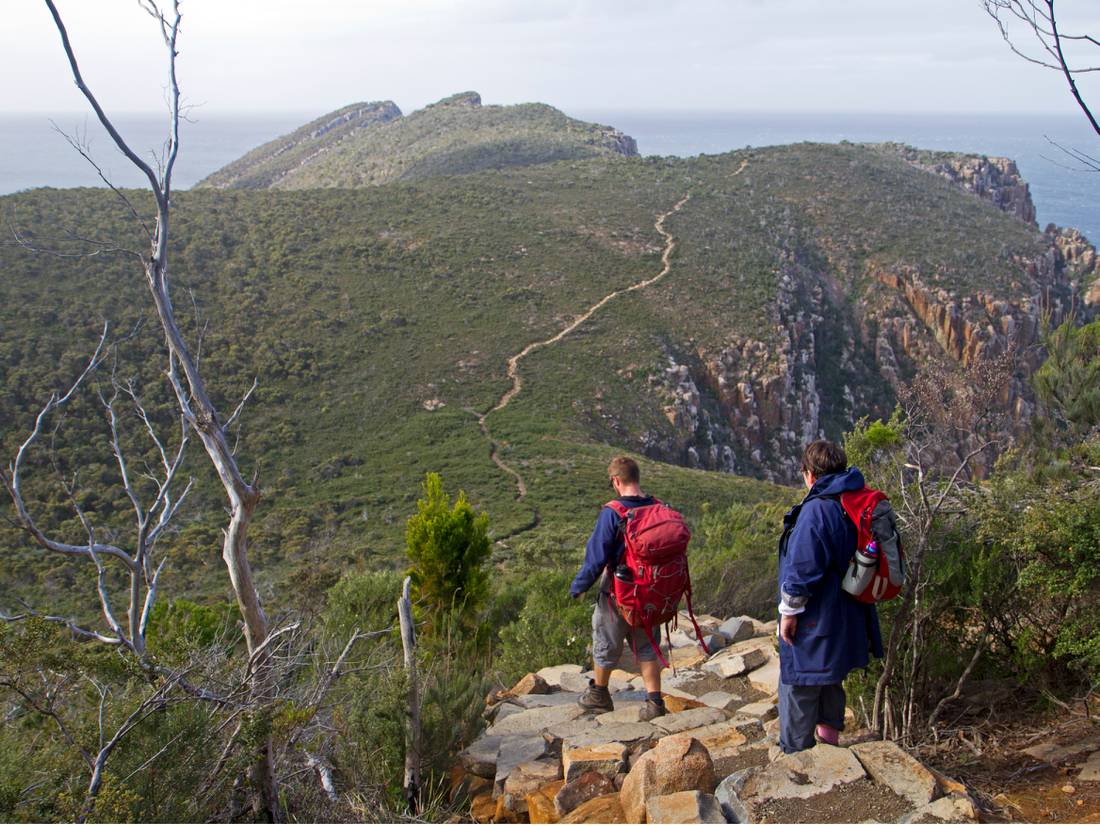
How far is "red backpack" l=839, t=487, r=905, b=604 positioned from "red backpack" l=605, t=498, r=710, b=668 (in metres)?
1.11

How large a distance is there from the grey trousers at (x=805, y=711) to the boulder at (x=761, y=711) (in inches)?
45.4

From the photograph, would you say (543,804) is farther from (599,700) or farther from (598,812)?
(599,700)

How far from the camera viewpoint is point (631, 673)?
6434 millimetres

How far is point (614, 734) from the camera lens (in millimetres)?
4398

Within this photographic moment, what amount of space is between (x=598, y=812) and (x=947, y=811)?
151cm

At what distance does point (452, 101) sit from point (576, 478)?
64709 mm

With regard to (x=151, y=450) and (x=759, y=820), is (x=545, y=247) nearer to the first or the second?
(x=151, y=450)

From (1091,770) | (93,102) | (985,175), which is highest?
(985,175)

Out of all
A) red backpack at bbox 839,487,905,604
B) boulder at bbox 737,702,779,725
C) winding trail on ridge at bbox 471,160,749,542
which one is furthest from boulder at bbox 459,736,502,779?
winding trail on ridge at bbox 471,160,749,542

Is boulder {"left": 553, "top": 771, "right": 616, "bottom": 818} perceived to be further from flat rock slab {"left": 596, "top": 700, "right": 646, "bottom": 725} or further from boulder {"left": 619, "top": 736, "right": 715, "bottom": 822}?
flat rock slab {"left": 596, "top": 700, "right": 646, "bottom": 725}

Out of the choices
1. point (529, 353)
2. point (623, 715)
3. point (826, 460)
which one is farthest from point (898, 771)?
point (529, 353)

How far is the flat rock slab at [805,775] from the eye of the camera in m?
3.15

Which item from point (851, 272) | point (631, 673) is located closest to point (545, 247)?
point (851, 272)

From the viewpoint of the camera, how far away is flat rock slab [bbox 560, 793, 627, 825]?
3.59m
